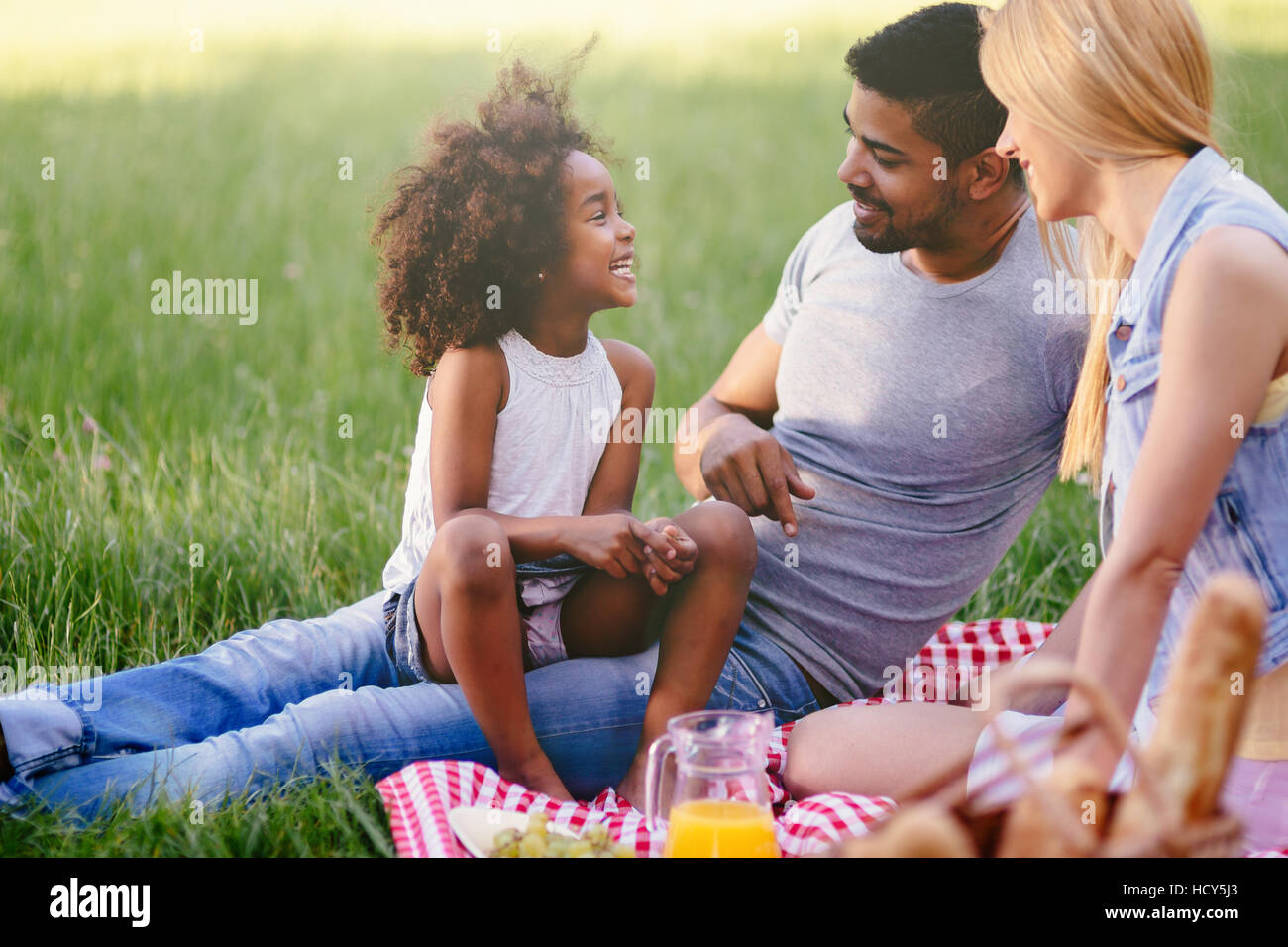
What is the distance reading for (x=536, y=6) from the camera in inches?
289

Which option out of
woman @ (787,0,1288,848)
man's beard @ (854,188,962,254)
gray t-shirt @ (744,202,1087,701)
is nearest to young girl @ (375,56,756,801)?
gray t-shirt @ (744,202,1087,701)

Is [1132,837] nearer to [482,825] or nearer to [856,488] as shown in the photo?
[482,825]

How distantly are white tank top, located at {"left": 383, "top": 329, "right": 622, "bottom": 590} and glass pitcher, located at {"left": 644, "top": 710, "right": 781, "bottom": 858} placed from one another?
2.00 feet

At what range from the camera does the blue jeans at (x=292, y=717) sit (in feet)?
6.31

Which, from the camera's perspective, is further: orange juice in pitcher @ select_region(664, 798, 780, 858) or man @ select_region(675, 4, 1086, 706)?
man @ select_region(675, 4, 1086, 706)

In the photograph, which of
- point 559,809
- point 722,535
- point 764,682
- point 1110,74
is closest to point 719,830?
point 559,809

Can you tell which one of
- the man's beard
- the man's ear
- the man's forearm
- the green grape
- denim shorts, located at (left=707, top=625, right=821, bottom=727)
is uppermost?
the man's ear

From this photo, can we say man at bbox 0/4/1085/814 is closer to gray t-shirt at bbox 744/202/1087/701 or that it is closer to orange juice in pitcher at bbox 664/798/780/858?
gray t-shirt at bbox 744/202/1087/701

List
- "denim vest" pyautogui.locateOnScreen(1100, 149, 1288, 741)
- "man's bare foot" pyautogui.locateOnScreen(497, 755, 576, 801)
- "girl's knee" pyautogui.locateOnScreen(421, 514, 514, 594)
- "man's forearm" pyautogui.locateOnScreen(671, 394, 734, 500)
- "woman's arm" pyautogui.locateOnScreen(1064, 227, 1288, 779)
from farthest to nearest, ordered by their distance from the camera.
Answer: "man's forearm" pyautogui.locateOnScreen(671, 394, 734, 500) < "man's bare foot" pyautogui.locateOnScreen(497, 755, 576, 801) < "girl's knee" pyautogui.locateOnScreen(421, 514, 514, 594) < "denim vest" pyautogui.locateOnScreen(1100, 149, 1288, 741) < "woman's arm" pyautogui.locateOnScreen(1064, 227, 1288, 779)

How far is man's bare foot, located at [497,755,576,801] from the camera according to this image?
200 centimetres

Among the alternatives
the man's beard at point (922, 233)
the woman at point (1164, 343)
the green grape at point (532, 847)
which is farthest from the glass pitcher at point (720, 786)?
the man's beard at point (922, 233)

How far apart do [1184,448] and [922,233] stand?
84 cm
